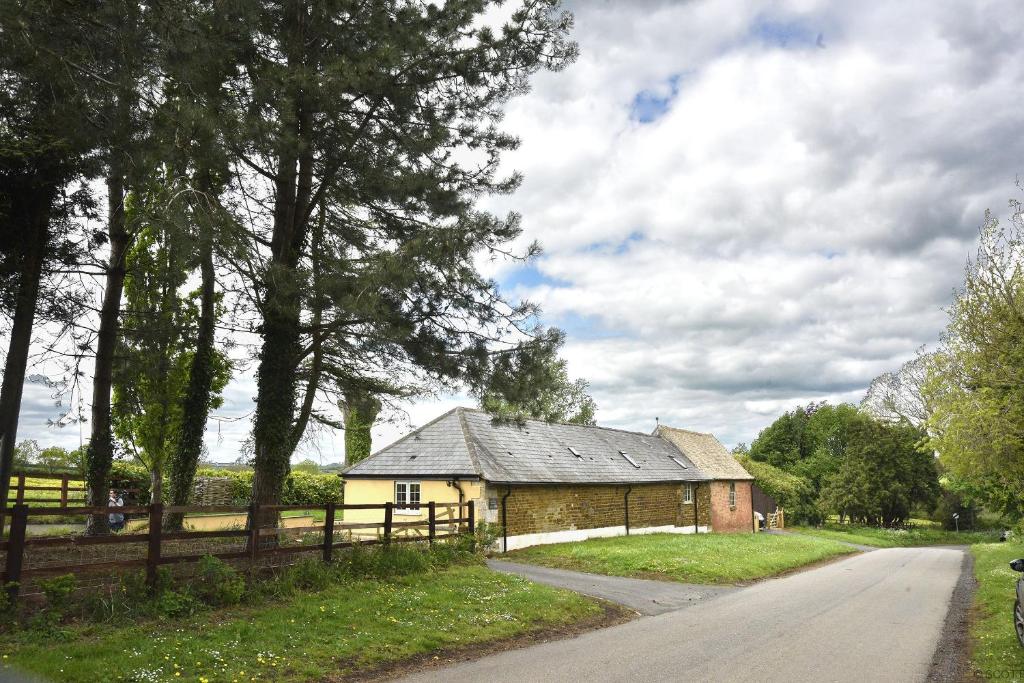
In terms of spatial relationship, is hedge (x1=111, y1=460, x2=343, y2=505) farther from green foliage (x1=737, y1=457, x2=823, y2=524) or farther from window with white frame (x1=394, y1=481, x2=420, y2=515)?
green foliage (x1=737, y1=457, x2=823, y2=524)

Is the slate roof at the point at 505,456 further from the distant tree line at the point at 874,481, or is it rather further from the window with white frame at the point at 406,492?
the distant tree line at the point at 874,481

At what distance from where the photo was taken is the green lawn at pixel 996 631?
28.6 feet

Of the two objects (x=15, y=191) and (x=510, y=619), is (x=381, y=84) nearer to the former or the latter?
(x=15, y=191)

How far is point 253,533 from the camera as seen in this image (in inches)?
450

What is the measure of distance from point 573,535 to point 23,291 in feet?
64.8

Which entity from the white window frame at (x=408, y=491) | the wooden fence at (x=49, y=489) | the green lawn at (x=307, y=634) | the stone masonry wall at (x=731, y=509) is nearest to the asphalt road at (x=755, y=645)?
the green lawn at (x=307, y=634)

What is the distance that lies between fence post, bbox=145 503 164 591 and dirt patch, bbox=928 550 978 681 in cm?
1057

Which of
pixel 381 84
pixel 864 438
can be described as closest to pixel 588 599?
pixel 381 84

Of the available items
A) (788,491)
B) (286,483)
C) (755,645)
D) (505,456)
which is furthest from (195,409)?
(788,491)

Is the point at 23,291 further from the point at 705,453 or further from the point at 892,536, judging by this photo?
the point at 892,536

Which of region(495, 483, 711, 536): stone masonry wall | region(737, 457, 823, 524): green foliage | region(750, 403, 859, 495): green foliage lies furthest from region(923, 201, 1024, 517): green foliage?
region(750, 403, 859, 495): green foliage

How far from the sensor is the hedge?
93.3ft

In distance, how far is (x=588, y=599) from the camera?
14055 mm

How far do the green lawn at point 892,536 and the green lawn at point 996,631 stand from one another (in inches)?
1092
